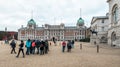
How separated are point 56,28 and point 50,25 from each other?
19.6 ft

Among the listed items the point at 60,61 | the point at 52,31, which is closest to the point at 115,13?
the point at 60,61

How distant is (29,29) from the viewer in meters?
172

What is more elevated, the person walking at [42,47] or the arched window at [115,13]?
the arched window at [115,13]

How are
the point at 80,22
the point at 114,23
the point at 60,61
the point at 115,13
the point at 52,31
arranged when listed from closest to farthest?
1. the point at 60,61
2. the point at 115,13
3. the point at 114,23
4. the point at 80,22
5. the point at 52,31

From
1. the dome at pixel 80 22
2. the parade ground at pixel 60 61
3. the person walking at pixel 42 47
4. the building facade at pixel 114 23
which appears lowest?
the parade ground at pixel 60 61

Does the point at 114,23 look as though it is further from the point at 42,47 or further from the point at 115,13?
the point at 42,47

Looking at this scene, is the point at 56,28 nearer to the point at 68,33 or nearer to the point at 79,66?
the point at 68,33

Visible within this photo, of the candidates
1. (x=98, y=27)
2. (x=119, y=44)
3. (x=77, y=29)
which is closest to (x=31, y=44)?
(x=119, y=44)

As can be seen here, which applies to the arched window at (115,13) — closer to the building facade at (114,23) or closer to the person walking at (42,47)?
the building facade at (114,23)

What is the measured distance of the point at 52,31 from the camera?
17238 cm

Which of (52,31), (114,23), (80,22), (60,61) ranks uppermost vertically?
(80,22)

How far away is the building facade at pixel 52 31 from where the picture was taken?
169750 mm

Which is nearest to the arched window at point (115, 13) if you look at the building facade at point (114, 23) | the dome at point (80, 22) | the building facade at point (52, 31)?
the building facade at point (114, 23)

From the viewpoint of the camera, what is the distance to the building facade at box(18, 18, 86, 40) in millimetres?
169750
